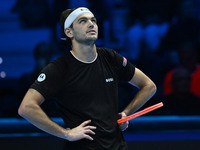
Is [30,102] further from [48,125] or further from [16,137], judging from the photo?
[16,137]

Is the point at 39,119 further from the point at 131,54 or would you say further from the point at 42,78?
the point at 131,54

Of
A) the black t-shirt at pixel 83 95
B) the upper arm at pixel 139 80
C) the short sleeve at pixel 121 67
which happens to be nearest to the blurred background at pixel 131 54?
the upper arm at pixel 139 80

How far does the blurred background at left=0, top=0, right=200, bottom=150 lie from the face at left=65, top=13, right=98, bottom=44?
1.63 m

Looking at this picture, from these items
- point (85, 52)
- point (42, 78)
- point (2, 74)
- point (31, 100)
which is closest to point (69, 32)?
point (85, 52)

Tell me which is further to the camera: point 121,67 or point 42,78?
point 121,67

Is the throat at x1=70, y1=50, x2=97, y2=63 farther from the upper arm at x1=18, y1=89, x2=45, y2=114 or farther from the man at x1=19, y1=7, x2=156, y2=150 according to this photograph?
the upper arm at x1=18, y1=89, x2=45, y2=114

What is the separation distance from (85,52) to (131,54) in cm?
203

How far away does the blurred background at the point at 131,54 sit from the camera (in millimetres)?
3893

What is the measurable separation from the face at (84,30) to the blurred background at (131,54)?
1.63m

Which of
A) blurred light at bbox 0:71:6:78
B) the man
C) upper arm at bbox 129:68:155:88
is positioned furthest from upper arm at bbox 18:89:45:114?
blurred light at bbox 0:71:6:78

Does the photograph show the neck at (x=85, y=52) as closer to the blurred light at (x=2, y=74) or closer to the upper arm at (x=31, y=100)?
the upper arm at (x=31, y=100)

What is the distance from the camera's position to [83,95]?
2.22 metres

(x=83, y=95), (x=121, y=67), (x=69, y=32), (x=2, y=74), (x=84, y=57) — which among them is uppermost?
(x=69, y=32)

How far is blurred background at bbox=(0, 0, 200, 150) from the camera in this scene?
3.89 m
